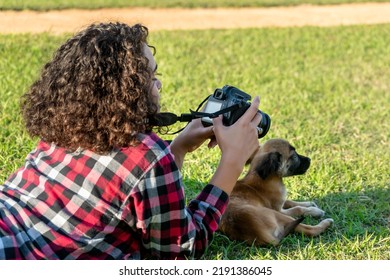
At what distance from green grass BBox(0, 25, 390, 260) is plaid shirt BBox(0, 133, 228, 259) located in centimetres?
77

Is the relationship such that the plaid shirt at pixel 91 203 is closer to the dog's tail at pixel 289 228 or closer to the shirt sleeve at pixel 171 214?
the shirt sleeve at pixel 171 214

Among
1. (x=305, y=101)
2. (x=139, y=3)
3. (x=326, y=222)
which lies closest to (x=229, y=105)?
(x=326, y=222)

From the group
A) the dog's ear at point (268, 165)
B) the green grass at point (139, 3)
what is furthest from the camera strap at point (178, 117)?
the green grass at point (139, 3)

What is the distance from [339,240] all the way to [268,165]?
670mm

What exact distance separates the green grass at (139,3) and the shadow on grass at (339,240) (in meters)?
9.02

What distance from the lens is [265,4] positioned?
48.3ft

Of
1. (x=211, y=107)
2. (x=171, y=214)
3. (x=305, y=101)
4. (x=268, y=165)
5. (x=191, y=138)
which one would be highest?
(x=211, y=107)

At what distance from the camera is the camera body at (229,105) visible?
3559mm

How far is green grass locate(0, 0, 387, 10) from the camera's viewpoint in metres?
13.1

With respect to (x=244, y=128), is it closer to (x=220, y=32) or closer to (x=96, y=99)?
(x=96, y=99)

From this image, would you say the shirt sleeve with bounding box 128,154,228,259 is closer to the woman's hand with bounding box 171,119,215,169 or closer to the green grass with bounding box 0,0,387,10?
the woman's hand with bounding box 171,119,215,169

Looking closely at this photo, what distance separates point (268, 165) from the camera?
4574 mm

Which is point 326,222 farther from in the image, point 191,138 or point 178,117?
point 178,117

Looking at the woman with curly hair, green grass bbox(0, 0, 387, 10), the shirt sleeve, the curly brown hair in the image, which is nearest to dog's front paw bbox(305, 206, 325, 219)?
the shirt sleeve
